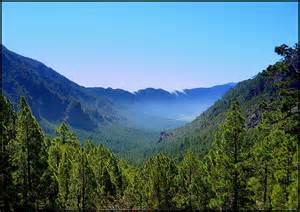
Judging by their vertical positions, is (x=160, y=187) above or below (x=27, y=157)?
below

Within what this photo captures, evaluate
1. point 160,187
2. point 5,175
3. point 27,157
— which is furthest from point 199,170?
point 5,175

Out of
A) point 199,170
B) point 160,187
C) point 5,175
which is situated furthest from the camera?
point 199,170

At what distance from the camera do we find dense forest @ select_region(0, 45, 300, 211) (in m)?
35.2

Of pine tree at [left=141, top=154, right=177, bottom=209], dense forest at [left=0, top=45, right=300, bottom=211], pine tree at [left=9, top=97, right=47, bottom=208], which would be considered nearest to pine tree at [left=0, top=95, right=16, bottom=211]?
dense forest at [left=0, top=45, right=300, bottom=211]

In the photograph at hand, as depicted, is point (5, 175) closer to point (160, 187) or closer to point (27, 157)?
point (27, 157)

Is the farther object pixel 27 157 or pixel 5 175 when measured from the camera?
pixel 27 157

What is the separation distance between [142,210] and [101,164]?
14595mm

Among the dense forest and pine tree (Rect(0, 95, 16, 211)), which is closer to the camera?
the dense forest

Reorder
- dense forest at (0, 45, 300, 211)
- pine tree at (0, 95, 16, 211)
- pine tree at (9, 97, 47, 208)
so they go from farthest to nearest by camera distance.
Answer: pine tree at (9, 97, 47, 208) < pine tree at (0, 95, 16, 211) < dense forest at (0, 45, 300, 211)

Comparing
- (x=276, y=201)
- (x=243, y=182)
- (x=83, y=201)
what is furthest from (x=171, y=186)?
(x=276, y=201)

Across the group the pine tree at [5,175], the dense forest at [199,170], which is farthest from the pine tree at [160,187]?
the pine tree at [5,175]

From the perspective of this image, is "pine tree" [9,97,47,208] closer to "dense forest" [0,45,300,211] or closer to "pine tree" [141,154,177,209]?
"dense forest" [0,45,300,211]

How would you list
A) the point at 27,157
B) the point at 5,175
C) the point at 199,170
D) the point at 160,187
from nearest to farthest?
the point at 5,175 → the point at 27,157 → the point at 160,187 → the point at 199,170

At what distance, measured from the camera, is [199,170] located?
242ft
